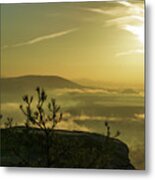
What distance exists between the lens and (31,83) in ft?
5.79

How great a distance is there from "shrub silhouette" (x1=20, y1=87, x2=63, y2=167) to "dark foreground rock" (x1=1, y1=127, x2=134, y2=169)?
1cm

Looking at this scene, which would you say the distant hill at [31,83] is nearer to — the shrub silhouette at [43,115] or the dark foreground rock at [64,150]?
the shrub silhouette at [43,115]

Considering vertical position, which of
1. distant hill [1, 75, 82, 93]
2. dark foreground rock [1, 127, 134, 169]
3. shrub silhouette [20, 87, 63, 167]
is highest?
distant hill [1, 75, 82, 93]

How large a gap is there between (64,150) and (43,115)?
14 cm

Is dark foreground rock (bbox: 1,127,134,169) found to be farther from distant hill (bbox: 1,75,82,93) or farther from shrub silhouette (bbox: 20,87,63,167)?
distant hill (bbox: 1,75,82,93)

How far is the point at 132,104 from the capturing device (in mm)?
1710

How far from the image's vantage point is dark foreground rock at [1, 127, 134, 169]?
172cm

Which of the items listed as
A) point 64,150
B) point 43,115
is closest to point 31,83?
point 43,115

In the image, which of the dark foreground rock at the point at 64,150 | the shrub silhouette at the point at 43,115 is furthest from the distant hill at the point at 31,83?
the dark foreground rock at the point at 64,150

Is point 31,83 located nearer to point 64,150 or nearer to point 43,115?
point 43,115

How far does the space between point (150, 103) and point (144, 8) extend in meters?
0.32

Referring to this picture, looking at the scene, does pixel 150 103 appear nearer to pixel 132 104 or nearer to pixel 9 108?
pixel 132 104

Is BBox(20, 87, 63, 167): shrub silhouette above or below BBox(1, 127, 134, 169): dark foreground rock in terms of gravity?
above

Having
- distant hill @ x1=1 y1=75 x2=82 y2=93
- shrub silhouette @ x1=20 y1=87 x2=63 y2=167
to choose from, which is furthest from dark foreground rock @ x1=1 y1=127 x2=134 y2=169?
distant hill @ x1=1 y1=75 x2=82 y2=93
